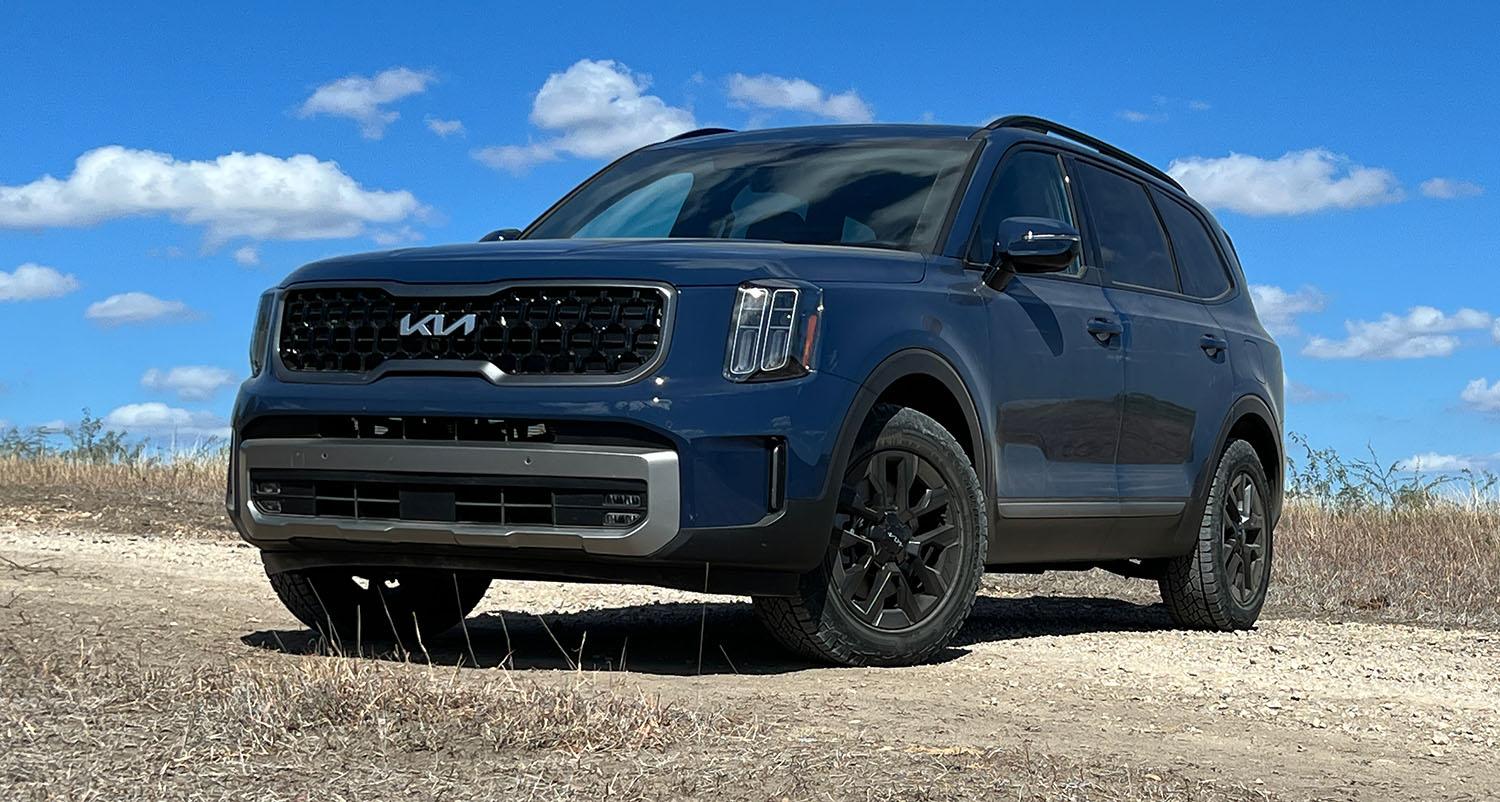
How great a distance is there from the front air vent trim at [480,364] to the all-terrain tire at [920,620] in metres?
0.81

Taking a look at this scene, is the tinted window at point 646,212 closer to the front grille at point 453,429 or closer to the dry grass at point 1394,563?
the front grille at point 453,429

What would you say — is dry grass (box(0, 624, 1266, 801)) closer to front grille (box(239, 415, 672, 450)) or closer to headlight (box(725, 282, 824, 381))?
front grille (box(239, 415, 672, 450))

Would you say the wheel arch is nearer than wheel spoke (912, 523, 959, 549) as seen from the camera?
No

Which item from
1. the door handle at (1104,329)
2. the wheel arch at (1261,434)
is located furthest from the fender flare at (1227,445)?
the door handle at (1104,329)

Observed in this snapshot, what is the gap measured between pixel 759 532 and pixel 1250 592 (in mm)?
4294

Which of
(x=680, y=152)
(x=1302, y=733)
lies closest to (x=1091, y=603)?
(x=680, y=152)

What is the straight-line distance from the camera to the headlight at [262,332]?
6.68m

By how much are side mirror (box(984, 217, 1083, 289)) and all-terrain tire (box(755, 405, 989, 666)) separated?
2.51ft

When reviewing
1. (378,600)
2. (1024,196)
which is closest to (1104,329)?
(1024,196)

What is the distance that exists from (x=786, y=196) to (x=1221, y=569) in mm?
3091

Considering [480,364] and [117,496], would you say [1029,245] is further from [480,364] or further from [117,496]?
[117,496]

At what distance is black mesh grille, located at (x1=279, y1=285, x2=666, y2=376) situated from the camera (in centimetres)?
595

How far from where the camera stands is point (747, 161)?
7727 millimetres

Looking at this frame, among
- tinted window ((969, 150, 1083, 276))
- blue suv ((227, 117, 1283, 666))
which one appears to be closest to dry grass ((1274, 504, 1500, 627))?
blue suv ((227, 117, 1283, 666))
